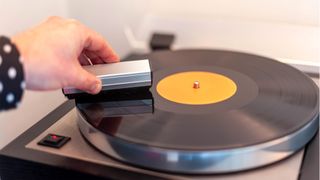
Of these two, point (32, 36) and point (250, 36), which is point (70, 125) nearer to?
point (32, 36)

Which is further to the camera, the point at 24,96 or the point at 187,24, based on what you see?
the point at 187,24

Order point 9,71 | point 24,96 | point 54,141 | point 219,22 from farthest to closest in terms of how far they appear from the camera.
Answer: point 219,22 < point 24,96 < point 54,141 < point 9,71

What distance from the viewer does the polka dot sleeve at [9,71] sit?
486mm

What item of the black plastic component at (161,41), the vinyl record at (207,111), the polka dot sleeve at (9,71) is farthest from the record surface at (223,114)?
the black plastic component at (161,41)

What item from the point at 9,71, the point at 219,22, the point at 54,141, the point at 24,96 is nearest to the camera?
the point at 9,71

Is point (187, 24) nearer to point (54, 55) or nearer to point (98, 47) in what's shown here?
point (98, 47)

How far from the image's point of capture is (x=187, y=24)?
0.96 metres

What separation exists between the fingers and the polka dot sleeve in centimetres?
13

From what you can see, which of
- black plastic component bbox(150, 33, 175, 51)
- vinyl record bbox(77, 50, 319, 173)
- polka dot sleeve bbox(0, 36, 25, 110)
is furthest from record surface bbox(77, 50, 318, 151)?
black plastic component bbox(150, 33, 175, 51)

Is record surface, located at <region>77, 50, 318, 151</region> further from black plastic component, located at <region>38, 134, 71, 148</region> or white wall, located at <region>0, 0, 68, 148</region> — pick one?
white wall, located at <region>0, 0, 68, 148</region>

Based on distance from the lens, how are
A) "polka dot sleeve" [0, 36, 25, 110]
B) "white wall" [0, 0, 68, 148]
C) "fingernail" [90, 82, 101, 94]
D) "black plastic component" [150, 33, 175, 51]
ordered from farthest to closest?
"black plastic component" [150, 33, 175, 51] → "white wall" [0, 0, 68, 148] → "fingernail" [90, 82, 101, 94] → "polka dot sleeve" [0, 36, 25, 110]

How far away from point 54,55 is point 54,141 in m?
0.14

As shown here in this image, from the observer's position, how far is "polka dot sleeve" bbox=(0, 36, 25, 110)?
1.59 ft

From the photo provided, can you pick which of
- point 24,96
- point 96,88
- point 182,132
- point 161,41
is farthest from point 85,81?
point 161,41
